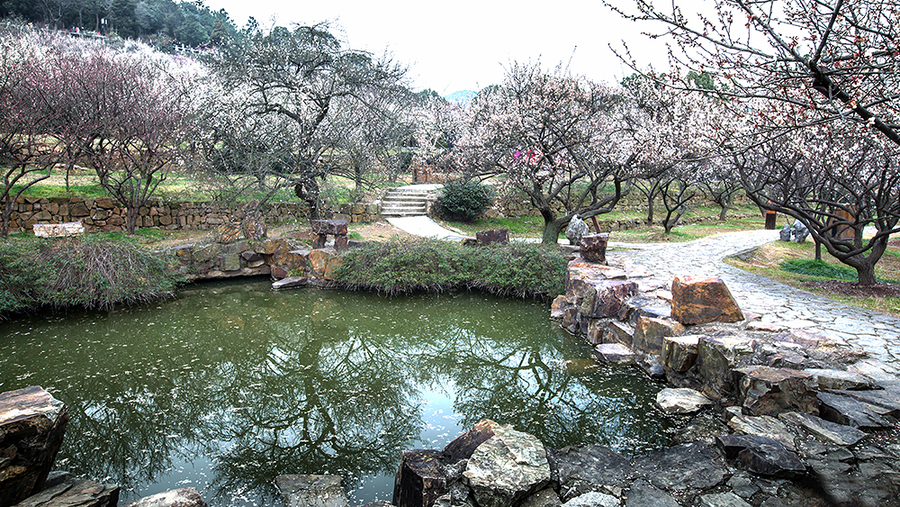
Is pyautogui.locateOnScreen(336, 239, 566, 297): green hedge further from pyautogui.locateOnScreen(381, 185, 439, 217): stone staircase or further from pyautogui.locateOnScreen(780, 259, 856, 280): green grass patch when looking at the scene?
pyautogui.locateOnScreen(381, 185, 439, 217): stone staircase

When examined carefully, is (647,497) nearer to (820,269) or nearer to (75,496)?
(75,496)

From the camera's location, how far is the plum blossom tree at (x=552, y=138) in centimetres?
1092

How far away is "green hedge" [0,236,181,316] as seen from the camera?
26.1ft

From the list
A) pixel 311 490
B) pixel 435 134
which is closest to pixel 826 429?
pixel 311 490

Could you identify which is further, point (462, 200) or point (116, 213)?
point (462, 200)

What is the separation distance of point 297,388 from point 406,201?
41.5 feet

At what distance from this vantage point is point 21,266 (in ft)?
26.3

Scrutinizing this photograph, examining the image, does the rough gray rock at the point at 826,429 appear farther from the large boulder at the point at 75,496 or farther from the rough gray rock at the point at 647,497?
the large boulder at the point at 75,496

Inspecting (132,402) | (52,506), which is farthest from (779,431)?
(132,402)

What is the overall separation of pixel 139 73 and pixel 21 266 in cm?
826

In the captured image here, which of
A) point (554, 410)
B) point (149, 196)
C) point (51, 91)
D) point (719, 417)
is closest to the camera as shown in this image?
point (719, 417)

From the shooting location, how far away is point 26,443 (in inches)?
124

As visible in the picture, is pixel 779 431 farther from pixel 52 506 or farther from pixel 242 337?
pixel 242 337

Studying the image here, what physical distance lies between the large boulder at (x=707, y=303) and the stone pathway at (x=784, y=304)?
663 mm
